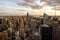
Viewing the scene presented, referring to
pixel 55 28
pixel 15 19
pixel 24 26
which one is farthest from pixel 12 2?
pixel 55 28

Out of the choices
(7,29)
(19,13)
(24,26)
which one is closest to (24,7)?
(19,13)

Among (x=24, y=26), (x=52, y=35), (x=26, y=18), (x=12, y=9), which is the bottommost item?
(x=52, y=35)

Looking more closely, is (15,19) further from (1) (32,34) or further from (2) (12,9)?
(1) (32,34)

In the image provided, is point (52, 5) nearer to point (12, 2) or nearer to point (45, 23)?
point (45, 23)

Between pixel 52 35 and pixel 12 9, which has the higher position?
pixel 12 9

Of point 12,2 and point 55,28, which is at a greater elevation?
point 12,2

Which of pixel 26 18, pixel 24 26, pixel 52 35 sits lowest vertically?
pixel 52 35
